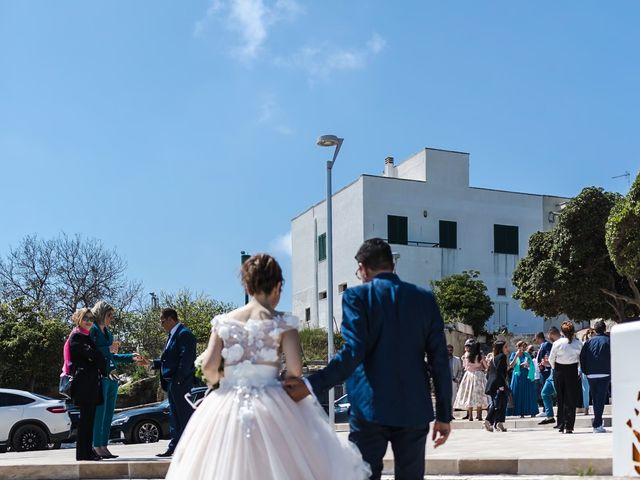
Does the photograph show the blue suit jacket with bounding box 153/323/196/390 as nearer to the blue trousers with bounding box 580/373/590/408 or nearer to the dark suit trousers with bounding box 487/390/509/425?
the dark suit trousers with bounding box 487/390/509/425

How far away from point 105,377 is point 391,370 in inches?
247

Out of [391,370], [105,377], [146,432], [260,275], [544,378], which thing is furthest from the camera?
[544,378]

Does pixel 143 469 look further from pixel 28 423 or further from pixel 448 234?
pixel 448 234

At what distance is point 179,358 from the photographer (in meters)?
10.1

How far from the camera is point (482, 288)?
48.0 metres

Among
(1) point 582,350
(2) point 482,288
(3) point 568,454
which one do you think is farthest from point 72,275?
(3) point 568,454

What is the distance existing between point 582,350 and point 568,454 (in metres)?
4.29

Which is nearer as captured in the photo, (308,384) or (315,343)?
(308,384)

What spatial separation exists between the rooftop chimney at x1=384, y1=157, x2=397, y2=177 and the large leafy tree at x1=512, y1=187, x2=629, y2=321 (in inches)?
615

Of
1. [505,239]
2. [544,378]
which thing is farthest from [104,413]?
[505,239]

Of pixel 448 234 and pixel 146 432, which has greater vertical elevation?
pixel 448 234

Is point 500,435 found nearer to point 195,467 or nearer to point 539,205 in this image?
point 195,467

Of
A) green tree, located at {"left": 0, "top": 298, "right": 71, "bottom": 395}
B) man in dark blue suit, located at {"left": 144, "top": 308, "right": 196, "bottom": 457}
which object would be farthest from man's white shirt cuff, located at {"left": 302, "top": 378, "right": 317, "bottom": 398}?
green tree, located at {"left": 0, "top": 298, "right": 71, "bottom": 395}

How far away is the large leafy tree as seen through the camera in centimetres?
4025
